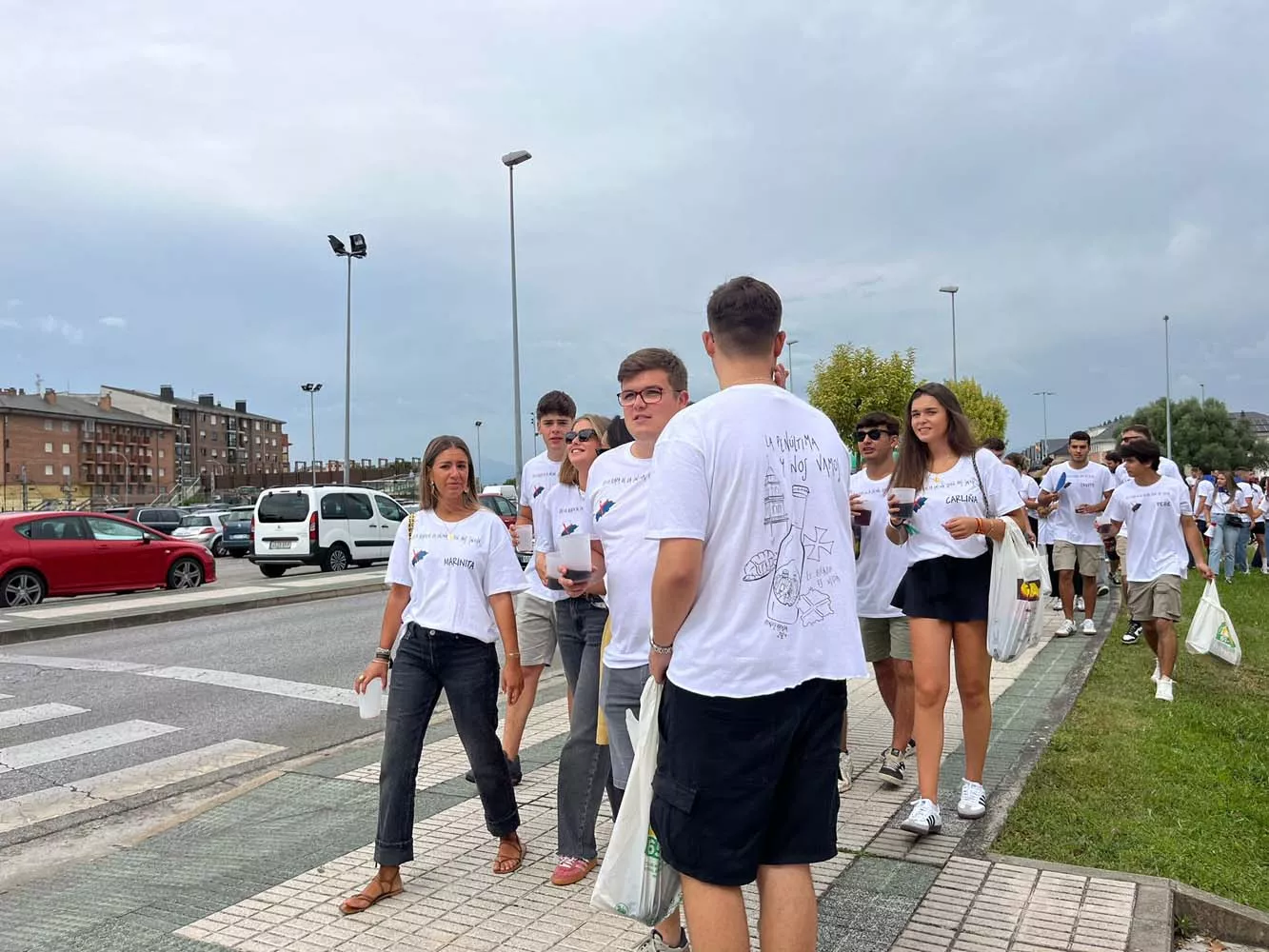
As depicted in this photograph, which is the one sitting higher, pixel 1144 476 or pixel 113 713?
pixel 1144 476

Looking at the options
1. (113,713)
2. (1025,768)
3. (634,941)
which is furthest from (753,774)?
(113,713)

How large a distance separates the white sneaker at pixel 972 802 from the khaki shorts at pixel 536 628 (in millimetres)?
2111

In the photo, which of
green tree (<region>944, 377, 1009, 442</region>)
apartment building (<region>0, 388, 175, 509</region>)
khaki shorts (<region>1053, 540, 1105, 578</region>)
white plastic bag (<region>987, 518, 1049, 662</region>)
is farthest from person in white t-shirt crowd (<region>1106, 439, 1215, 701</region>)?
apartment building (<region>0, 388, 175, 509</region>)

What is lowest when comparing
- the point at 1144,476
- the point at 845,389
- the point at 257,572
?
the point at 257,572

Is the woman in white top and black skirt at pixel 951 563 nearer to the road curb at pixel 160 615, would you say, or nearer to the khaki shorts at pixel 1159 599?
the khaki shorts at pixel 1159 599

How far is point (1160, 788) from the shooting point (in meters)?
4.79

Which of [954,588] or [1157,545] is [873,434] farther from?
[1157,545]

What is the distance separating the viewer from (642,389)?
3.33 m

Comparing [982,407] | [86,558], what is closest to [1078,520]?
[86,558]

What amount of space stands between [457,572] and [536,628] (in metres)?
1.46

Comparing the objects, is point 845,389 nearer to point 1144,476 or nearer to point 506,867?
point 1144,476

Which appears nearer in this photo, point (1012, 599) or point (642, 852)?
point (642, 852)

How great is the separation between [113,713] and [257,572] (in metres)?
17.2

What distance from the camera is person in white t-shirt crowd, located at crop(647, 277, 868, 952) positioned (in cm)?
236
